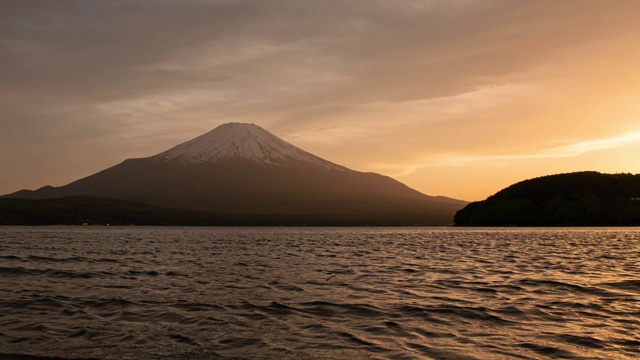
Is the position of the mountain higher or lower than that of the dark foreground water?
higher

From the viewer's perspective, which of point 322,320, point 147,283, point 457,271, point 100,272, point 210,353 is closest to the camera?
point 210,353

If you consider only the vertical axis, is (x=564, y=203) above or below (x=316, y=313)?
above

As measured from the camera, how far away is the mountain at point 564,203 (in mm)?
136850

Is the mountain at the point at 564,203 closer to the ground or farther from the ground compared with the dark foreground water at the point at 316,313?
farther from the ground

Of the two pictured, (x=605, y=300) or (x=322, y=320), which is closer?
(x=322, y=320)

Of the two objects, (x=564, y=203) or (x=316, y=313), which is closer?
(x=316, y=313)

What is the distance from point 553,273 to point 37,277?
2596cm

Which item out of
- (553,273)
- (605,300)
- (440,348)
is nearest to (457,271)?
(553,273)

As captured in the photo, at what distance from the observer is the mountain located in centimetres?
13685

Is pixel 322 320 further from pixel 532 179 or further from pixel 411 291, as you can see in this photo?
pixel 532 179

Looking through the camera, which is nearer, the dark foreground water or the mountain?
the dark foreground water

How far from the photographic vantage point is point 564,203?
5704 inches

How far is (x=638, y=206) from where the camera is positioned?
437 ft

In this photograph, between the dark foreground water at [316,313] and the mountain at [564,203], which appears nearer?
the dark foreground water at [316,313]
